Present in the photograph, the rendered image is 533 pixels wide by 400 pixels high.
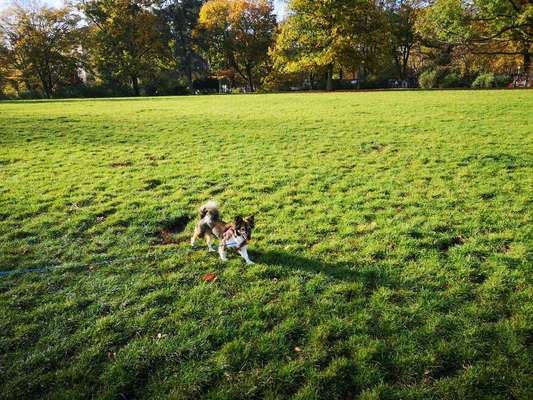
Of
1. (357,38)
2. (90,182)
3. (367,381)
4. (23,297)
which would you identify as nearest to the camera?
(367,381)

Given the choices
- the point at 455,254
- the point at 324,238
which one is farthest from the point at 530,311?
the point at 324,238

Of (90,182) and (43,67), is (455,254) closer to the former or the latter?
(90,182)

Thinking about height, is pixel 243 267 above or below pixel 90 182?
below

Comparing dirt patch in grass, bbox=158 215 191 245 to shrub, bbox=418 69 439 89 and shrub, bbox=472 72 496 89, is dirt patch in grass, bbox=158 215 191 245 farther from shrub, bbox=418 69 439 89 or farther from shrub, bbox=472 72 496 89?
shrub, bbox=418 69 439 89

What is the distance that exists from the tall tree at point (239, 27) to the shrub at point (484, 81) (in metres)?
33.8

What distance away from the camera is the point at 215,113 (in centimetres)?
2295

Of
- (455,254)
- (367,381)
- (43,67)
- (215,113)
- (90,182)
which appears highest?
(43,67)

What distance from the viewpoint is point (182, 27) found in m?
63.3

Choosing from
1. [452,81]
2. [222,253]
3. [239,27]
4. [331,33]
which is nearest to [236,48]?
[239,27]

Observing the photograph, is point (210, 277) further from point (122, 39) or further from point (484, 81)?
point (122, 39)

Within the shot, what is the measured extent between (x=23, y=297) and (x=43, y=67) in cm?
6562

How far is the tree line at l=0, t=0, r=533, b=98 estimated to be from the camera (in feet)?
147

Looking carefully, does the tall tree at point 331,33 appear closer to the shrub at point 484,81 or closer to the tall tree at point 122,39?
the shrub at point 484,81

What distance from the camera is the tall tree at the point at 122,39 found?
182 ft
